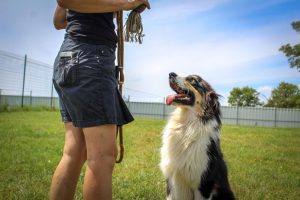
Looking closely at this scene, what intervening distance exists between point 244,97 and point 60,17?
2411 inches

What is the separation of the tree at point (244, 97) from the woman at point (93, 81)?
59866 mm

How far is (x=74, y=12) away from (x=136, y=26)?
54 centimetres

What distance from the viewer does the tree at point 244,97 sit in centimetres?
6038

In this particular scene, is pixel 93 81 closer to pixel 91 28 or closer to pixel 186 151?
pixel 91 28

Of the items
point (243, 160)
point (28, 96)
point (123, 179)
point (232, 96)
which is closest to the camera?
point (123, 179)

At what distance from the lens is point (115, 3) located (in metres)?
2.29

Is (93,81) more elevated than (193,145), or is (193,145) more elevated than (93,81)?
(93,81)

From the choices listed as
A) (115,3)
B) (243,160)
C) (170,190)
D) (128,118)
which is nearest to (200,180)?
(170,190)

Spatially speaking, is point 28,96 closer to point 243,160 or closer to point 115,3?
point 243,160

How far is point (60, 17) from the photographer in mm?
2867

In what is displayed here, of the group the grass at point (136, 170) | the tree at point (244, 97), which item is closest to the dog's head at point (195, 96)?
the grass at point (136, 170)

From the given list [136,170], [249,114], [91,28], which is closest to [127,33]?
[91,28]

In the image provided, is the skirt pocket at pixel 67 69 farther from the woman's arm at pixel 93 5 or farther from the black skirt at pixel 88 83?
the woman's arm at pixel 93 5

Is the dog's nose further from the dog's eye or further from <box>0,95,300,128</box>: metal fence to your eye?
<box>0,95,300,128</box>: metal fence
